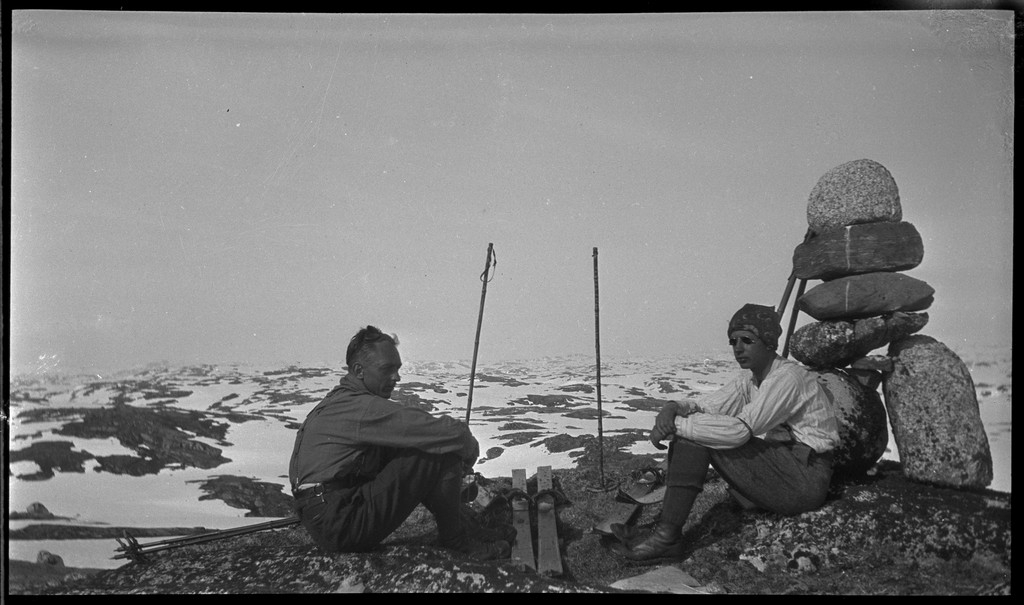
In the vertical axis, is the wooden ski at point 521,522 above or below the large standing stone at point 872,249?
below

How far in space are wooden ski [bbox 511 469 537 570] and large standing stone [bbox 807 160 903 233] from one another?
2.23 meters

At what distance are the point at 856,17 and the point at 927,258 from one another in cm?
143

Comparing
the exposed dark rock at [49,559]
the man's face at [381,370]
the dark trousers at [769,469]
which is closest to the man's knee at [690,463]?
the dark trousers at [769,469]

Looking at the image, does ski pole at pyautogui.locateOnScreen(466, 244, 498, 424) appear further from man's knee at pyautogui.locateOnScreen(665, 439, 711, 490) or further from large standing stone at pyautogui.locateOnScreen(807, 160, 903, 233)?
large standing stone at pyautogui.locateOnScreen(807, 160, 903, 233)

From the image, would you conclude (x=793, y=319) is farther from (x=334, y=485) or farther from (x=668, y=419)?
(x=334, y=485)

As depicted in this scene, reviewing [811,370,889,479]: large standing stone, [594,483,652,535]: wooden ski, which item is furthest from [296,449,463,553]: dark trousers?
[811,370,889,479]: large standing stone

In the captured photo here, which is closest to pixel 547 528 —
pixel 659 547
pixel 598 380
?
pixel 659 547

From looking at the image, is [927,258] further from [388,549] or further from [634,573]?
[388,549]

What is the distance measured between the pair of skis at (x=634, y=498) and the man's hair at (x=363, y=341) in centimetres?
154

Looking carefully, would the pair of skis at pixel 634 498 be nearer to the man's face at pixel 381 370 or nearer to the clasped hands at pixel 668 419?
the clasped hands at pixel 668 419

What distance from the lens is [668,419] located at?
4141 millimetres

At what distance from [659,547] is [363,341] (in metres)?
1.96

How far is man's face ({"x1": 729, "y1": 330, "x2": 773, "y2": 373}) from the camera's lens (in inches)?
167

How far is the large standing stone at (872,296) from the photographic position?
14.0 feet
